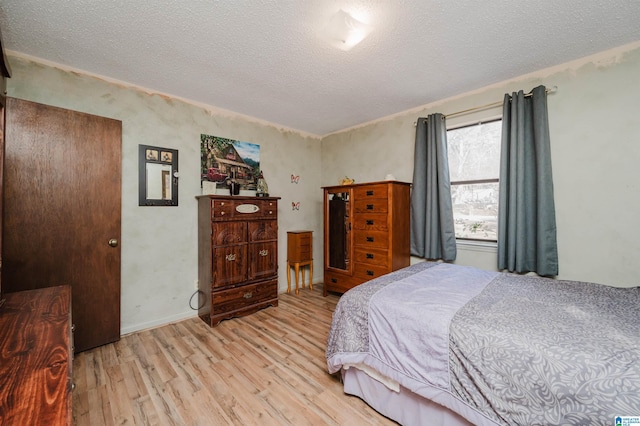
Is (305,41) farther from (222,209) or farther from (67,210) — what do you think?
(67,210)

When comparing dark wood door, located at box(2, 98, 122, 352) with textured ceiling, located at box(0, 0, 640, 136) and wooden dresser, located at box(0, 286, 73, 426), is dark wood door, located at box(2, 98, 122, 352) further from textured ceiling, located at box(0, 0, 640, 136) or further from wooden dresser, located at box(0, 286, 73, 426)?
wooden dresser, located at box(0, 286, 73, 426)

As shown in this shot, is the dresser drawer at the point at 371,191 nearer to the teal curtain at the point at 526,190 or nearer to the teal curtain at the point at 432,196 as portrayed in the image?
the teal curtain at the point at 432,196

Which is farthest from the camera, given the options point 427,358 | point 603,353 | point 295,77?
point 295,77

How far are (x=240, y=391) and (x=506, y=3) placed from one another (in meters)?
2.99

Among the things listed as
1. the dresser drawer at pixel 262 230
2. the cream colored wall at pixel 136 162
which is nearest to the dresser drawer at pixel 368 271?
the dresser drawer at pixel 262 230

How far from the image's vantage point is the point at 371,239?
3078mm

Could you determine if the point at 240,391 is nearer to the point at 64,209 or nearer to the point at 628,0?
the point at 64,209

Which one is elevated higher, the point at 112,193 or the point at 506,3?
the point at 506,3

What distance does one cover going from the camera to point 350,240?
3.29 meters

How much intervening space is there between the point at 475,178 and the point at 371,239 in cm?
132

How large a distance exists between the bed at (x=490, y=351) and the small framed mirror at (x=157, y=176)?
7.29 feet

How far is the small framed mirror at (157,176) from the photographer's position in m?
2.63

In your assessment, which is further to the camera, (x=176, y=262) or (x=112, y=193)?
(x=176, y=262)

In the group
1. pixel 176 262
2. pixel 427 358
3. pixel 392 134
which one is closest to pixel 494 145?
pixel 392 134
